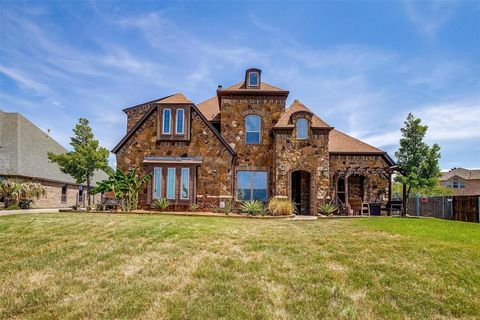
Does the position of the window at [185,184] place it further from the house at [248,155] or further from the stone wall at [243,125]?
the stone wall at [243,125]

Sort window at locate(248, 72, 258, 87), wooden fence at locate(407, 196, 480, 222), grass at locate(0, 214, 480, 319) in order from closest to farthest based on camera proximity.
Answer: grass at locate(0, 214, 480, 319) → wooden fence at locate(407, 196, 480, 222) → window at locate(248, 72, 258, 87)

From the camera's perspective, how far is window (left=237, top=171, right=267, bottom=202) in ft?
67.2

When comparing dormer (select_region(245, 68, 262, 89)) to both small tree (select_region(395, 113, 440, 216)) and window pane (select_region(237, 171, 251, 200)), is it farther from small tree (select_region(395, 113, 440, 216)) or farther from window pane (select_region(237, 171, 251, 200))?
small tree (select_region(395, 113, 440, 216))

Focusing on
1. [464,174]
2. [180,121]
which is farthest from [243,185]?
[464,174]

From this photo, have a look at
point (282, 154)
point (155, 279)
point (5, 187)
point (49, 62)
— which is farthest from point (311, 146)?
point (5, 187)

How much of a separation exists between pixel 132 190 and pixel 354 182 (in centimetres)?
1398

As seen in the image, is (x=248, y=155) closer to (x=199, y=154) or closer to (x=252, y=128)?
(x=252, y=128)

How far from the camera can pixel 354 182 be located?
21406 mm

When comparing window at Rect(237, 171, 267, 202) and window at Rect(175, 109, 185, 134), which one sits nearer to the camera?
window at Rect(175, 109, 185, 134)

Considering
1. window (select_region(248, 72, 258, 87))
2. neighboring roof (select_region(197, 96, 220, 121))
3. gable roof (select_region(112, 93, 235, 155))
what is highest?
window (select_region(248, 72, 258, 87))

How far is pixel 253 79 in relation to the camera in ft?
68.8

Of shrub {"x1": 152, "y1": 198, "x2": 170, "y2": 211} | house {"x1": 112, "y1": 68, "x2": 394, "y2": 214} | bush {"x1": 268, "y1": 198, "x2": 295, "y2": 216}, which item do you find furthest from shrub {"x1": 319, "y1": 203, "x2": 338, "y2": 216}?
shrub {"x1": 152, "y1": 198, "x2": 170, "y2": 211}

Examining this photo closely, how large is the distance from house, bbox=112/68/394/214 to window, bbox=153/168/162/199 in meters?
0.06

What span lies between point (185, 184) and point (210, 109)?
700 cm
